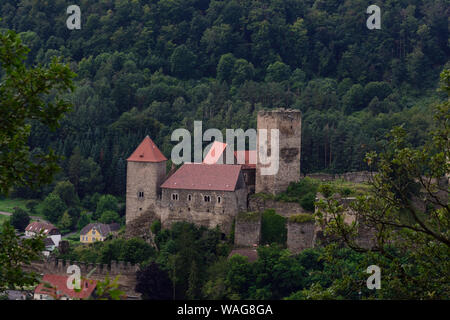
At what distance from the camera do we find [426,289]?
45.4 ft

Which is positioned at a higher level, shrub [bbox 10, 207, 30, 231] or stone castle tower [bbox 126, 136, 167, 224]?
stone castle tower [bbox 126, 136, 167, 224]

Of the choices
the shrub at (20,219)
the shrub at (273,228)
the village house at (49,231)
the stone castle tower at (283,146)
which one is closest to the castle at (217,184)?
the stone castle tower at (283,146)

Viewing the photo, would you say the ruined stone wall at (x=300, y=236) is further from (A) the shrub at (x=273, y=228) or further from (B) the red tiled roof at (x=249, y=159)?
(B) the red tiled roof at (x=249, y=159)

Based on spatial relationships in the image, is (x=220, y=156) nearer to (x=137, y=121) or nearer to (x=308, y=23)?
(x=137, y=121)

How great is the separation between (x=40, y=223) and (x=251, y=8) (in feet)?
157

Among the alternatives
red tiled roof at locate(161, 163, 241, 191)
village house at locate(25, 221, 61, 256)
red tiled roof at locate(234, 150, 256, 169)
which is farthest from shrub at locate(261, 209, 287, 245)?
village house at locate(25, 221, 61, 256)

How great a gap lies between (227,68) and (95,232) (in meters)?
35.8

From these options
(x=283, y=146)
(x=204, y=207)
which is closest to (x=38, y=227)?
(x=204, y=207)

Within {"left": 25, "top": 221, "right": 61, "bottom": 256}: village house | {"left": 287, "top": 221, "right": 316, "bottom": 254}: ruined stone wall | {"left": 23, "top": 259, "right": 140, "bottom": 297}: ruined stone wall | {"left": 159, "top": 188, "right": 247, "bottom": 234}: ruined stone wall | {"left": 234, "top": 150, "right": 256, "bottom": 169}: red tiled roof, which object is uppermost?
{"left": 234, "top": 150, "right": 256, "bottom": 169}: red tiled roof

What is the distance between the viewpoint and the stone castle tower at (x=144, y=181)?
4000 centimetres

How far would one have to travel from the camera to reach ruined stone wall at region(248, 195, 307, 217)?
37.2 m

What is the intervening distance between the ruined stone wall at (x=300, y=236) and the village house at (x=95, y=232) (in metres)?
14.5

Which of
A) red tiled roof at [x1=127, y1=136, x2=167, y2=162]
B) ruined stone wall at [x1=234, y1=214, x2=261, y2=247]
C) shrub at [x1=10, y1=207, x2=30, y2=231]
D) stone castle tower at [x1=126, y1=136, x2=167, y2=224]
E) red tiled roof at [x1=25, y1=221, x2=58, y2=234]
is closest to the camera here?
ruined stone wall at [x1=234, y1=214, x2=261, y2=247]

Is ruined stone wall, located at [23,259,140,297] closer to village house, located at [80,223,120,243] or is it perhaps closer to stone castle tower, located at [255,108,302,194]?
village house, located at [80,223,120,243]
